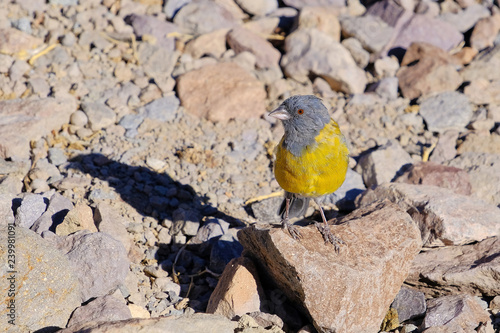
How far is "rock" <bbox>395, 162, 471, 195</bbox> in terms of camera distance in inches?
227

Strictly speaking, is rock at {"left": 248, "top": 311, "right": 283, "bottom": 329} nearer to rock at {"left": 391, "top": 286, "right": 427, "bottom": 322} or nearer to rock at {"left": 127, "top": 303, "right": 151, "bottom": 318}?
rock at {"left": 127, "top": 303, "right": 151, "bottom": 318}

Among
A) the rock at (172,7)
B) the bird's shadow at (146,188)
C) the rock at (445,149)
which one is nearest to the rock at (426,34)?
the rock at (445,149)

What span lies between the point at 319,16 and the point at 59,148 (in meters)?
4.34

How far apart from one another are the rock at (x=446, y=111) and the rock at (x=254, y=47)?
222 cm

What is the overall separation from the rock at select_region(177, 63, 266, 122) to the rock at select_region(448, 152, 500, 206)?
101 inches

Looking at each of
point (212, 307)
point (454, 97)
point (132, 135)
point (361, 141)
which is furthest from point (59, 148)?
point (454, 97)

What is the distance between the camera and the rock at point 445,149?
6570 mm

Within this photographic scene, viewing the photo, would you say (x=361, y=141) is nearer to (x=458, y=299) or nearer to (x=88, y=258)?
(x=458, y=299)

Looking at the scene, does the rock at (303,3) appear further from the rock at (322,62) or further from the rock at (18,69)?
the rock at (18,69)

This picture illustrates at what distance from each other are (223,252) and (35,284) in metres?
1.78

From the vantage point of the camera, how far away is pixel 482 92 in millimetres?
7449

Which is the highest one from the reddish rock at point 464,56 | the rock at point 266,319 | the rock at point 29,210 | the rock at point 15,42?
the reddish rock at point 464,56

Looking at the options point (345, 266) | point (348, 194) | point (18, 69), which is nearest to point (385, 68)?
point (348, 194)

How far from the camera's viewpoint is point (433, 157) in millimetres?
6609
